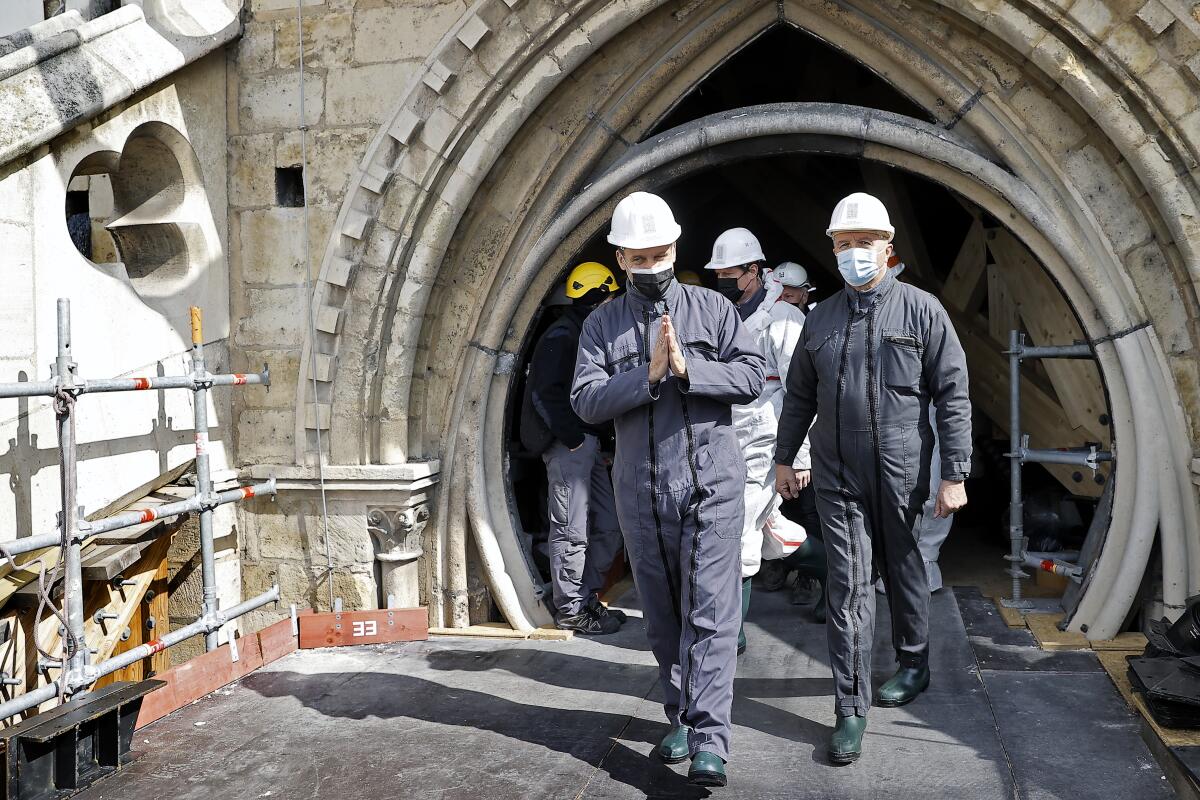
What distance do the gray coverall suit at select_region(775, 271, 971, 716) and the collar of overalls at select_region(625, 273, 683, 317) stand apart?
577 mm

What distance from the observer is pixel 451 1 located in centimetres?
484

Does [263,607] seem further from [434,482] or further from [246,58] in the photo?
[246,58]

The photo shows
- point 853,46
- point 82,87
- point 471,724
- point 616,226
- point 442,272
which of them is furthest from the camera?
point 442,272

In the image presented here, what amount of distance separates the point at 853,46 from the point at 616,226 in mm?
1930

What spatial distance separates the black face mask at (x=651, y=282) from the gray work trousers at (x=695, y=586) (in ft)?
2.10

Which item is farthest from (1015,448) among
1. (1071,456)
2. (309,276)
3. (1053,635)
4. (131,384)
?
(131,384)

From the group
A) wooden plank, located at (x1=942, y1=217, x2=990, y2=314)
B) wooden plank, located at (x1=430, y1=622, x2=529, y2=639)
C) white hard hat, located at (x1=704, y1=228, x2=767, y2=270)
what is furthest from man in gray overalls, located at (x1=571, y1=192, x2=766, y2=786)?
wooden plank, located at (x1=942, y1=217, x2=990, y2=314)

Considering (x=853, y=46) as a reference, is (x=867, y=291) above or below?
below

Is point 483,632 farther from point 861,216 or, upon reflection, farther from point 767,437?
point 861,216

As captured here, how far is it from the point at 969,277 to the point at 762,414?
98.1 inches

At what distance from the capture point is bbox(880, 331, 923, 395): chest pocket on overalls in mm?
3541

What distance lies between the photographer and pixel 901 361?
3.54 m

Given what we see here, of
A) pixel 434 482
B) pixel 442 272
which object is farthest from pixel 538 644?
pixel 442 272

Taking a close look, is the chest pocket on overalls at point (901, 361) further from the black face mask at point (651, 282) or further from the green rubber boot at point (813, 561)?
the green rubber boot at point (813, 561)
